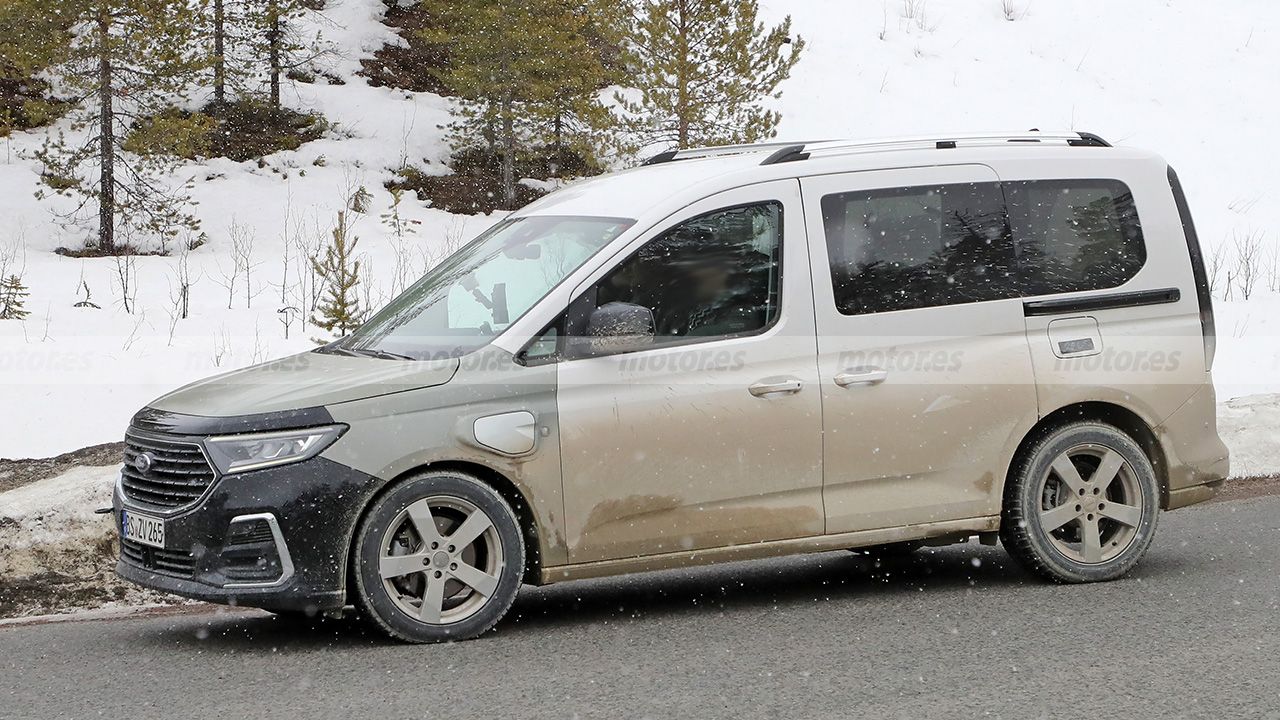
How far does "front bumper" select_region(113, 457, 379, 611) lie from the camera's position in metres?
5.20

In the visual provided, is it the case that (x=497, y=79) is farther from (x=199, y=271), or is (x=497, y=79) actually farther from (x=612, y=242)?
(x=612, y=242)

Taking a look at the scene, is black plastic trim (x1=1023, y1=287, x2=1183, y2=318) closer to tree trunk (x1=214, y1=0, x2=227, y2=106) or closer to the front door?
the front door

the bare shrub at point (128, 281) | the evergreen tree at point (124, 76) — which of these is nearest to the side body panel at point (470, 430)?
the bare shrub at point (128, 281)

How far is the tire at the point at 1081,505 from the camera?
6422 millimetres

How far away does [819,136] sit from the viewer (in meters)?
28.2

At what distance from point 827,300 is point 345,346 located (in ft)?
7.34

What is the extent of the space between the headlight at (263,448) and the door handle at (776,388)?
5.92 feet

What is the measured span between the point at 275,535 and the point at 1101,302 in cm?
396

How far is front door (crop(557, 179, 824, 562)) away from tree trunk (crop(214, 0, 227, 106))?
65.2 feet

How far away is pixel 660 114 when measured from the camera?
2375 centimetres

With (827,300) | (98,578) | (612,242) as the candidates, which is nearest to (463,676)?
(612,242)

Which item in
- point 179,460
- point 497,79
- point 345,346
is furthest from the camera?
point 497,79

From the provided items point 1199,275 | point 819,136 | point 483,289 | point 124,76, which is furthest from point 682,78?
point 483,289

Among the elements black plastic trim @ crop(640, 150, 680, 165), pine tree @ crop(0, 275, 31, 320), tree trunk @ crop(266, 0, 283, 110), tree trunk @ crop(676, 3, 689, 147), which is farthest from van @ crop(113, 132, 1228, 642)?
tree trunk @ crop(266, 0, 283, 110)
